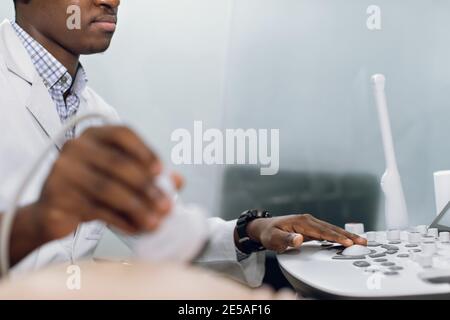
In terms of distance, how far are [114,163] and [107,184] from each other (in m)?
0.02

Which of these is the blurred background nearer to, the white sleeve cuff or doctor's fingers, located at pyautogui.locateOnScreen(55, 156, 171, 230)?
the white sleeve cuff

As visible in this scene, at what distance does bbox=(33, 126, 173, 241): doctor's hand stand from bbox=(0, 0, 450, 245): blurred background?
793 mm

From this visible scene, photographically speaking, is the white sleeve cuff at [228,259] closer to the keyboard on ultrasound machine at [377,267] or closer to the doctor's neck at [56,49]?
the keyboard on ultrasound machine at [377,267]

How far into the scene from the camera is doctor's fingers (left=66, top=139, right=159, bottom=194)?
35cm

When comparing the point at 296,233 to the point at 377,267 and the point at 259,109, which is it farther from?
the point at 259,109

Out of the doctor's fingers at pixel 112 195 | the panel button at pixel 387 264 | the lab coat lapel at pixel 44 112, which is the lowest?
the panel button at pixel 387 264

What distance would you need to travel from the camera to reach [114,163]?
353 mm

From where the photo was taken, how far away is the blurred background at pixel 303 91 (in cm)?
119

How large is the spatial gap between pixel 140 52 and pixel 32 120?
411 millimetres

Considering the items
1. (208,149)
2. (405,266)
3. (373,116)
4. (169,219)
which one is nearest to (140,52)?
(208,149)

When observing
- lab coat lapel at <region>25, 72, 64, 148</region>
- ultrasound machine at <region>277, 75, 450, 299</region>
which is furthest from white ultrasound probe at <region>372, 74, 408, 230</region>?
lab coat lapel at <region>25, 72, 64, 148</region>

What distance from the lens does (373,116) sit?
128 cm

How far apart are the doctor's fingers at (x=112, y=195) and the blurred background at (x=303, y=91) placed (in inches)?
31.6

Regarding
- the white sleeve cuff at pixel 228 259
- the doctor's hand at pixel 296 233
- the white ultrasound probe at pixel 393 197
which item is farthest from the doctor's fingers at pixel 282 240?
the white ultrasound probe at pixel 393 197
